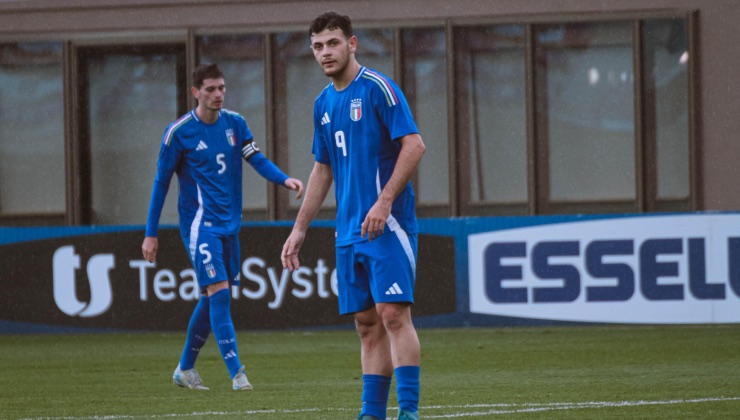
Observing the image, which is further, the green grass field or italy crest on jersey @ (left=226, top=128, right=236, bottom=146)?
italy crest on jersey @ (left=226, top=128, right=236, bottom=146)

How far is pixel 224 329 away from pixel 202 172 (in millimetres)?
1143

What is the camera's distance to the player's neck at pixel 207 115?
9.58m

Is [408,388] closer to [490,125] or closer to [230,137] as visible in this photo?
[230,137]

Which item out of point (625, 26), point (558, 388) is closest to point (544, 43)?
point (625, 26)

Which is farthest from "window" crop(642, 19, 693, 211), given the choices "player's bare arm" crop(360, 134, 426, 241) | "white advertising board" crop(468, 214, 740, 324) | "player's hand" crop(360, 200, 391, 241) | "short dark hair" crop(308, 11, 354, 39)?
"player's hand" crop(360, 200, 391, 241)

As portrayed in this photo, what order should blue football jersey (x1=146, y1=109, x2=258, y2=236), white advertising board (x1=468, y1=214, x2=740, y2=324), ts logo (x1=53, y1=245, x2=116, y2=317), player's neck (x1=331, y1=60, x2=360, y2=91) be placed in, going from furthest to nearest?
ts logo (x1=53, y1=245, x2=116, y2=317) < white advertising board (x1=468, y1=214, x2=740, y2=324) < blue football jersey (x1=146, y1=109, x2=258, y2=236) < player's neck (x1=331, y1=60, x2=360, y2=91)

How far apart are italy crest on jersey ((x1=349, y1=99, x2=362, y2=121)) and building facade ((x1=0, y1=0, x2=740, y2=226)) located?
38.6 ft

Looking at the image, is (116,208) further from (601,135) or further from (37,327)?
(601,135)

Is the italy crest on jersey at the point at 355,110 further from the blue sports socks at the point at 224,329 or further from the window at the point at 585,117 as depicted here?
the window at the point at 585,117

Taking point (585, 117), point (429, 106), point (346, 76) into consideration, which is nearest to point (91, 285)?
point (429, 106)

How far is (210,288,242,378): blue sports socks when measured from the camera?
30.3 feet

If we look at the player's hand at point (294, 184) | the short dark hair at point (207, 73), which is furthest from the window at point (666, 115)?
the short dark hair at point (207, 73)

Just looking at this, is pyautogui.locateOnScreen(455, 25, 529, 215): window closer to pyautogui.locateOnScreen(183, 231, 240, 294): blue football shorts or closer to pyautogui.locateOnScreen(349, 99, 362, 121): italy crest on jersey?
pyautogui.locateOnScreen(183, 231, 240, 294): blue football shorts

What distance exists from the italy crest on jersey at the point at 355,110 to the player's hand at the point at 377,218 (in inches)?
→ 18.7
